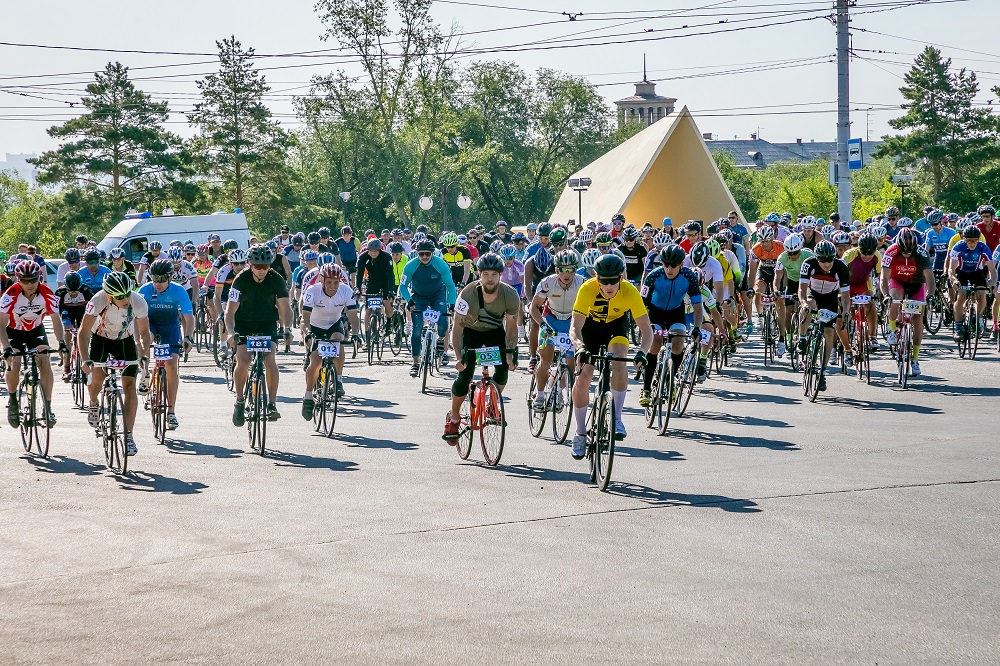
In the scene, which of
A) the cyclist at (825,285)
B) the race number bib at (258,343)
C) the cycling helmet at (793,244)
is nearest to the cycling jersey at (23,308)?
the race number bib at (258,343)

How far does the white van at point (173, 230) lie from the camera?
35.1 metres

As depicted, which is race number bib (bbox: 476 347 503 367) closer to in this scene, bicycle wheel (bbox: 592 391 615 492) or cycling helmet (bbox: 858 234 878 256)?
bicycle wheel (bbox: 592 391 615 492)

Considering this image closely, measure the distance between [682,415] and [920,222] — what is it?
1512cm

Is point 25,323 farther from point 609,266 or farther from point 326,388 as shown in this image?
point 609,266

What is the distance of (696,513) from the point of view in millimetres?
8711

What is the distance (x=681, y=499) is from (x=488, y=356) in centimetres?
235

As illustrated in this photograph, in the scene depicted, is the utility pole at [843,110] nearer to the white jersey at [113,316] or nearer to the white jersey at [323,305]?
the white jersey at [323,305]

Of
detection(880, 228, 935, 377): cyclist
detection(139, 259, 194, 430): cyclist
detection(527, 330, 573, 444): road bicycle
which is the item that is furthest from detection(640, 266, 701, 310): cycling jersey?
detection(139, 259, 194, 430): cyclist

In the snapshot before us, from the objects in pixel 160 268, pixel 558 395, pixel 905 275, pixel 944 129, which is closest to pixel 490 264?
pixel 558 395

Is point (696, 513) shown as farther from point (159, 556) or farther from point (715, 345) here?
point (715, 345)

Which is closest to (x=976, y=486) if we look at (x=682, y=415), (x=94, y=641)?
(x=682, y=415)

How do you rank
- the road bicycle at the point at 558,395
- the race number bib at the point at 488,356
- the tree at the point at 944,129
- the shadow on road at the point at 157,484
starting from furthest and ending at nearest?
1. the tree at the point at 944,129
2. the road bicycle at the point at 558,395
3. the race number bib at the point at 488,356
4. the shadow on road at the point at 157,484

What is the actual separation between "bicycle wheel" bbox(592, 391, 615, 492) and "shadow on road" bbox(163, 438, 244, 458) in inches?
147

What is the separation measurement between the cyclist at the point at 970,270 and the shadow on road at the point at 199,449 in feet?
38.3
